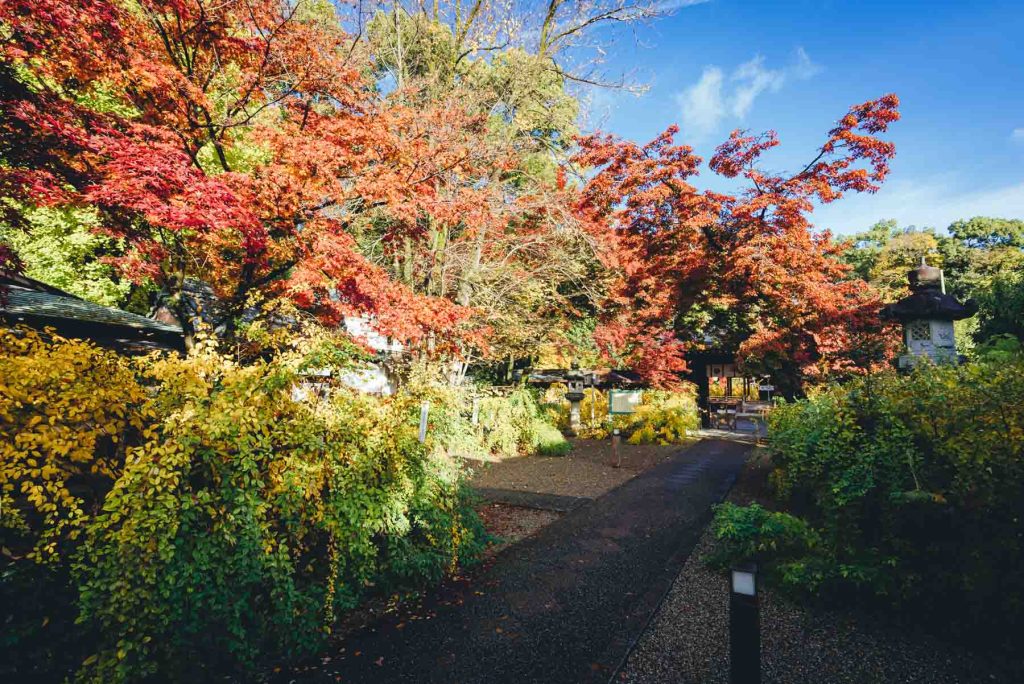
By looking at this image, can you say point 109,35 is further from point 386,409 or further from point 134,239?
point 386,409

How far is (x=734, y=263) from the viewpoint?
49.3 feet

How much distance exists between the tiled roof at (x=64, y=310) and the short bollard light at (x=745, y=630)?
38.9 feet

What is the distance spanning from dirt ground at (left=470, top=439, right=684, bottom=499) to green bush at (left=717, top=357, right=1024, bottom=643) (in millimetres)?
4052

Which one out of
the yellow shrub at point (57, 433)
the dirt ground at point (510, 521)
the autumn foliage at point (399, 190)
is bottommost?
the dirt ground at point (510, 521)

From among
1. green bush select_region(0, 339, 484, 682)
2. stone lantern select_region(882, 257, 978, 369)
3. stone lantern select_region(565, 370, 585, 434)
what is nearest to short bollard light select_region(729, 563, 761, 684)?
green bush select_region(0, 339, 484, 682)

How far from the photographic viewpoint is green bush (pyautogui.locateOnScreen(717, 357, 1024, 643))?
3139 millimetres

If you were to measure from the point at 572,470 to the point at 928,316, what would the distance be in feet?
23.2

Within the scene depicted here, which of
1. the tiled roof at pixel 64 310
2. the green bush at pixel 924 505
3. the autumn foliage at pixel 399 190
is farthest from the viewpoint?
the tiled roof at pixel 64 310

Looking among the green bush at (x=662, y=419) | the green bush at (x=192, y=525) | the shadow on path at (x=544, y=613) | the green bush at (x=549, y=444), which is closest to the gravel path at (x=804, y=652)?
the shadow on path at (x=544, y=613)

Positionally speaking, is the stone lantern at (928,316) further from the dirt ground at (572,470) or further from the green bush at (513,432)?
the green bush at (513,432)

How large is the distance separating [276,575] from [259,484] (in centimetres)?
62

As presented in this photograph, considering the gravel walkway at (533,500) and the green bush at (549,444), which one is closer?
the gravel walkway at (533,500)

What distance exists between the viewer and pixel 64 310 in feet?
30.6

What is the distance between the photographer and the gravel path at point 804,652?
9.86ft
